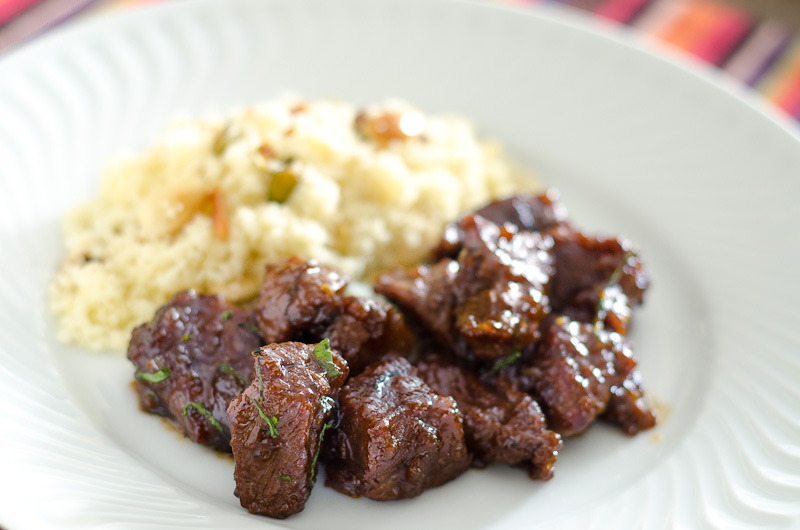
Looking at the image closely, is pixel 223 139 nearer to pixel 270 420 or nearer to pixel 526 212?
pixel 526 212

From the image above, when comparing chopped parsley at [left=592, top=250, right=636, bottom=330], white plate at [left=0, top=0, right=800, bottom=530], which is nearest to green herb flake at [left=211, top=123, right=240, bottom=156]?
white plate at [left=0, top=0, right=800, bottom=530]

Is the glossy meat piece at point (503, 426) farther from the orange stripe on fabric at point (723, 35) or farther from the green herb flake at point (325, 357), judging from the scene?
the orange stripe on fabric at point (723, 35)

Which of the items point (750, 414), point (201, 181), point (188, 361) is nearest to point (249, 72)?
point (201, 181)

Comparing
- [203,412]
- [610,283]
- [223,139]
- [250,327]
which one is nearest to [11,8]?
[223,139]

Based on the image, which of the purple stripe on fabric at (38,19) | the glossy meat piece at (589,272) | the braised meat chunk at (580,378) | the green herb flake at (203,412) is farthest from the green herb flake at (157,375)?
the purple stripe on fabric at (38,19)

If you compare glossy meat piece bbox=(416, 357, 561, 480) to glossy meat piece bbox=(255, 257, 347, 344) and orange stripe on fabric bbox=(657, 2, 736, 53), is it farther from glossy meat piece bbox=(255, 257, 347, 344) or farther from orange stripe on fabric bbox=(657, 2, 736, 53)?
orange stripe on fabric bbox=(657, 2, 736, 53)

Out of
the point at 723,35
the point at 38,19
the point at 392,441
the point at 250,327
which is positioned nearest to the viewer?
the point at 392,441

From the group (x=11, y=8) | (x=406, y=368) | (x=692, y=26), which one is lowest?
(x=11, y=8)
